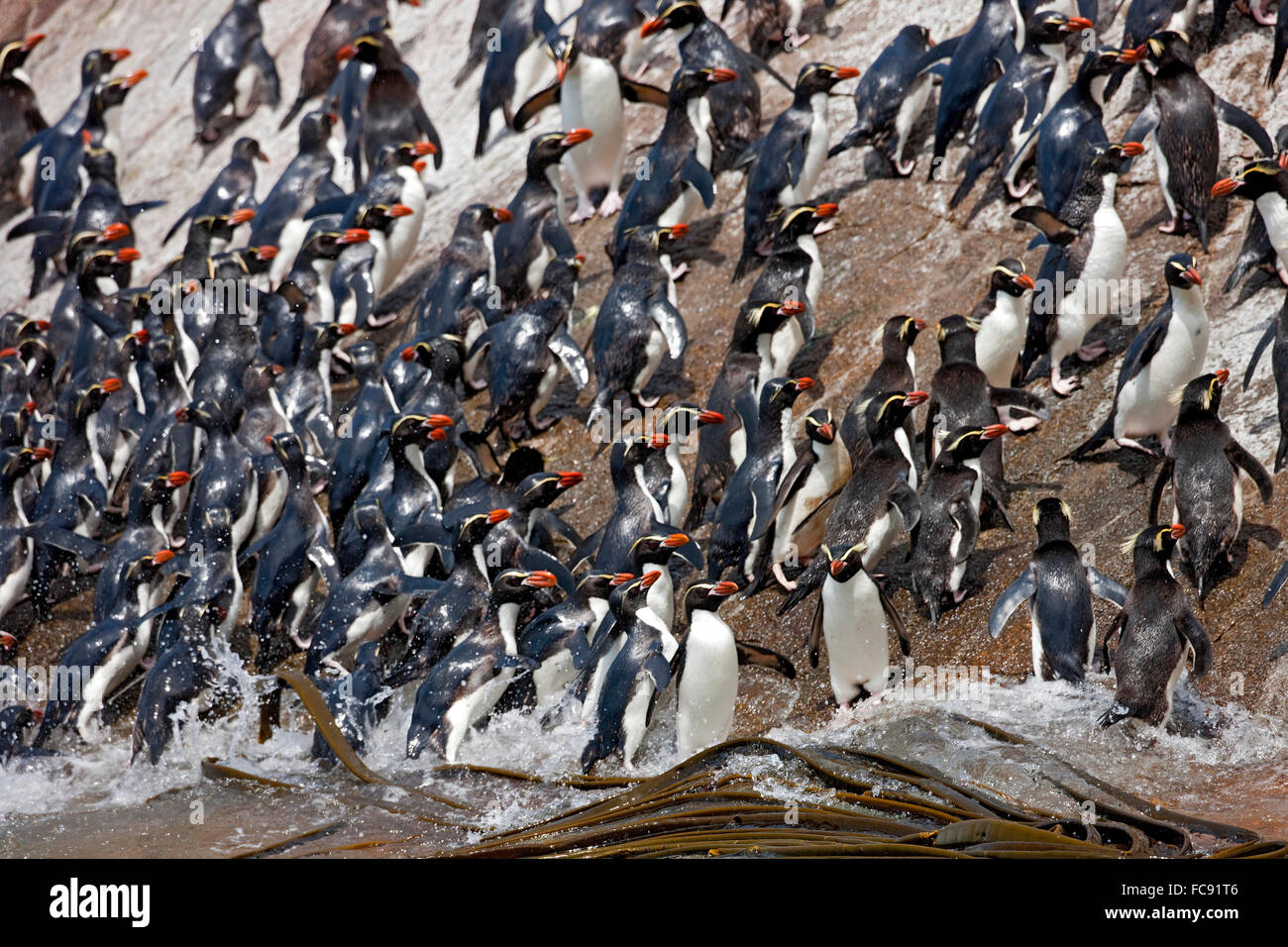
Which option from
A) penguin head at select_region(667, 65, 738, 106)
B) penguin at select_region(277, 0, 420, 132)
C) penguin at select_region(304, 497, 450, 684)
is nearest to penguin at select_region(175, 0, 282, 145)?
penguin at select_region(277, 0, 420, 132)

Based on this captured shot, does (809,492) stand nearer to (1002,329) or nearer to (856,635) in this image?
(856,635)

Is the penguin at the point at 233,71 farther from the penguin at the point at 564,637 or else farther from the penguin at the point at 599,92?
the penguin at the point at 564,637

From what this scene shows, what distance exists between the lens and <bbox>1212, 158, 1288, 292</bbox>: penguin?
7.48m

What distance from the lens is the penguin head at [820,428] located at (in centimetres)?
Result: 748

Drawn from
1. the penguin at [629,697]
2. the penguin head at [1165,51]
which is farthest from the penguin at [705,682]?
the penguin head at [1165,51]

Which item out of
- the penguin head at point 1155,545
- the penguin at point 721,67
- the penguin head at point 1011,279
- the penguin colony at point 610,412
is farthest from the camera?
the penguin at point 721,67

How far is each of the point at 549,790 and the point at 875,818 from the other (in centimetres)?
175

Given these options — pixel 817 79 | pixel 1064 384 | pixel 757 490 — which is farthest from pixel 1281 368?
pixel 817 79

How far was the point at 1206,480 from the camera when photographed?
6523mm

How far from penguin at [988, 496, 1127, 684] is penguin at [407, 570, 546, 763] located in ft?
7.73

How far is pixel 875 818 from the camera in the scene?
480cm

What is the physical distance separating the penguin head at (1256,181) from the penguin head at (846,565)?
2803mm
